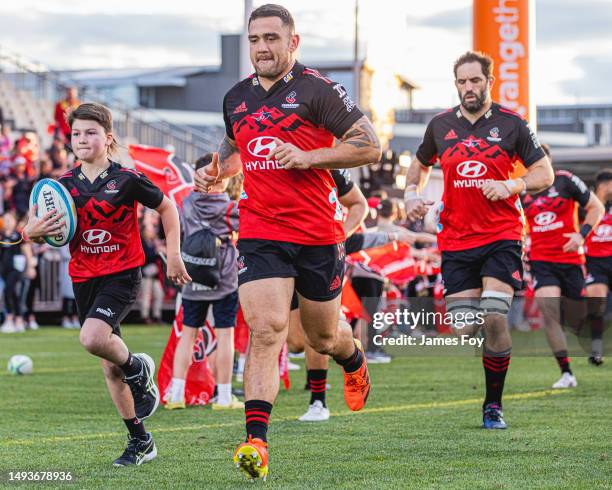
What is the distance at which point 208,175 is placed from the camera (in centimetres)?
679

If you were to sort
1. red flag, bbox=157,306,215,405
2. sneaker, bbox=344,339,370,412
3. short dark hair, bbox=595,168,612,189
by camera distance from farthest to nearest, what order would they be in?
short dark hair, bbox=595,168,612,189 → red flag, bbox=157,306,215,405 → sneaker, bbox=344,339,370,412

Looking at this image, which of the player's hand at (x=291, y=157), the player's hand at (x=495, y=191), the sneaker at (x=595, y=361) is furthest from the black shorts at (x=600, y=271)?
the player's hand at (x=291, y=157)

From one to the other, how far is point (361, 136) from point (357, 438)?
240cm

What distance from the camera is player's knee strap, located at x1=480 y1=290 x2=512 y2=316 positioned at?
8148mm

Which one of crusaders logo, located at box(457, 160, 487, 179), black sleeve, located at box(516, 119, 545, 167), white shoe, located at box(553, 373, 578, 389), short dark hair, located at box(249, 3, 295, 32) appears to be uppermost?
short dark hair, located at box(249, 3, 295, 32)

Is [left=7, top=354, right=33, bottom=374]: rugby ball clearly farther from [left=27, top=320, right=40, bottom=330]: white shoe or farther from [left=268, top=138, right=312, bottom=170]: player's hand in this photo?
[left=27, top=320, right=40, bottom=330]: white shoe

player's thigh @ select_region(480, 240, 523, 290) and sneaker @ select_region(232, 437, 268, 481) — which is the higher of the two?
player's thigh @ select_region(480, 240, 523, 290)

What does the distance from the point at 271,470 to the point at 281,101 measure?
6.62 feet

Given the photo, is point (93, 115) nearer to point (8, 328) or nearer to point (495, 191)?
Result: point (495, 191)

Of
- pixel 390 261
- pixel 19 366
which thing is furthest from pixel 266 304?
pixel 390 261

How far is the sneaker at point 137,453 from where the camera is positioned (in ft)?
21.6

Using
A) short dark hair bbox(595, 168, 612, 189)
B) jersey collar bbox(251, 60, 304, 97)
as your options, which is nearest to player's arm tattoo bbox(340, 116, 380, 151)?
jersey collar bbox(251, 60, 304, 97)

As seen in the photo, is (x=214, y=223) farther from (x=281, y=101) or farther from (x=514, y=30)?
(x=514, y=30)

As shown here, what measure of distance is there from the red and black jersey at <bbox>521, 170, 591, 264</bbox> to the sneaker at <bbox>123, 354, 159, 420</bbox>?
20.5 ft
